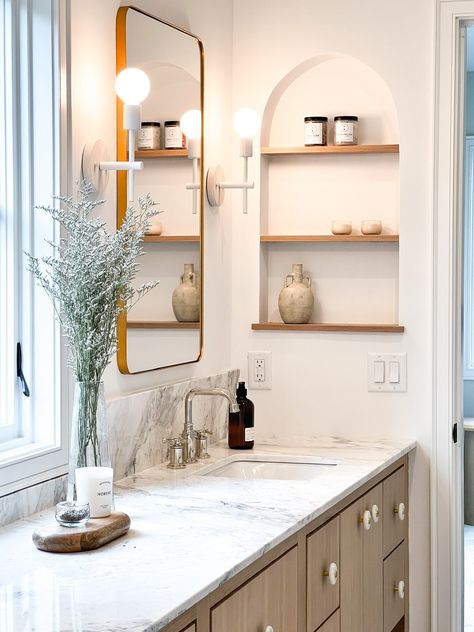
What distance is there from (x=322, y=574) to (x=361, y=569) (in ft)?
1.15

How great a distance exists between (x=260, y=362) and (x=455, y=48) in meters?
1.23

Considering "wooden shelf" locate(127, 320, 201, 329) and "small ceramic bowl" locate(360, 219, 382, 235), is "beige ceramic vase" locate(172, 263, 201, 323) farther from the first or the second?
"small ceramic bowl" locate(360, 219, 382, 235)

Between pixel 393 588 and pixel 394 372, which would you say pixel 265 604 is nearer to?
pixel 393 588

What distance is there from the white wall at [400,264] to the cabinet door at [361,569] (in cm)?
43

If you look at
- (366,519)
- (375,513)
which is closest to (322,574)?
(366,519)

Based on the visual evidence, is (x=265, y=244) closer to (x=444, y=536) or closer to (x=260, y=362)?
(x=260, y=362)

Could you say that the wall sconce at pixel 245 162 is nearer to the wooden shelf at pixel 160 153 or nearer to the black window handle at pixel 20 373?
the wooden shelf at pixel 160 153

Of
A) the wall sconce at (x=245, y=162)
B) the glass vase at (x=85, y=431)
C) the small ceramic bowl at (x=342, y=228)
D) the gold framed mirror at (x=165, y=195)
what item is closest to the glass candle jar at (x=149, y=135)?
the gold framed mirror at (x=165, y=195)

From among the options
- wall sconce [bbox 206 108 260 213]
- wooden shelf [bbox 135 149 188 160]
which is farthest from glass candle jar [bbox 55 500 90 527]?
wall sconce [bbox 206 108 260 213]

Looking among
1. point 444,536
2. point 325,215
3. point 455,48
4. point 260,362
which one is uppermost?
point 455,48

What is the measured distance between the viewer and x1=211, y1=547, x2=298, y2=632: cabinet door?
1.74 metres

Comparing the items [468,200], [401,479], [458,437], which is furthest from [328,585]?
[468,200]

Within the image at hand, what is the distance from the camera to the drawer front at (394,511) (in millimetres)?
2867

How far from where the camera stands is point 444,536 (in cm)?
315
